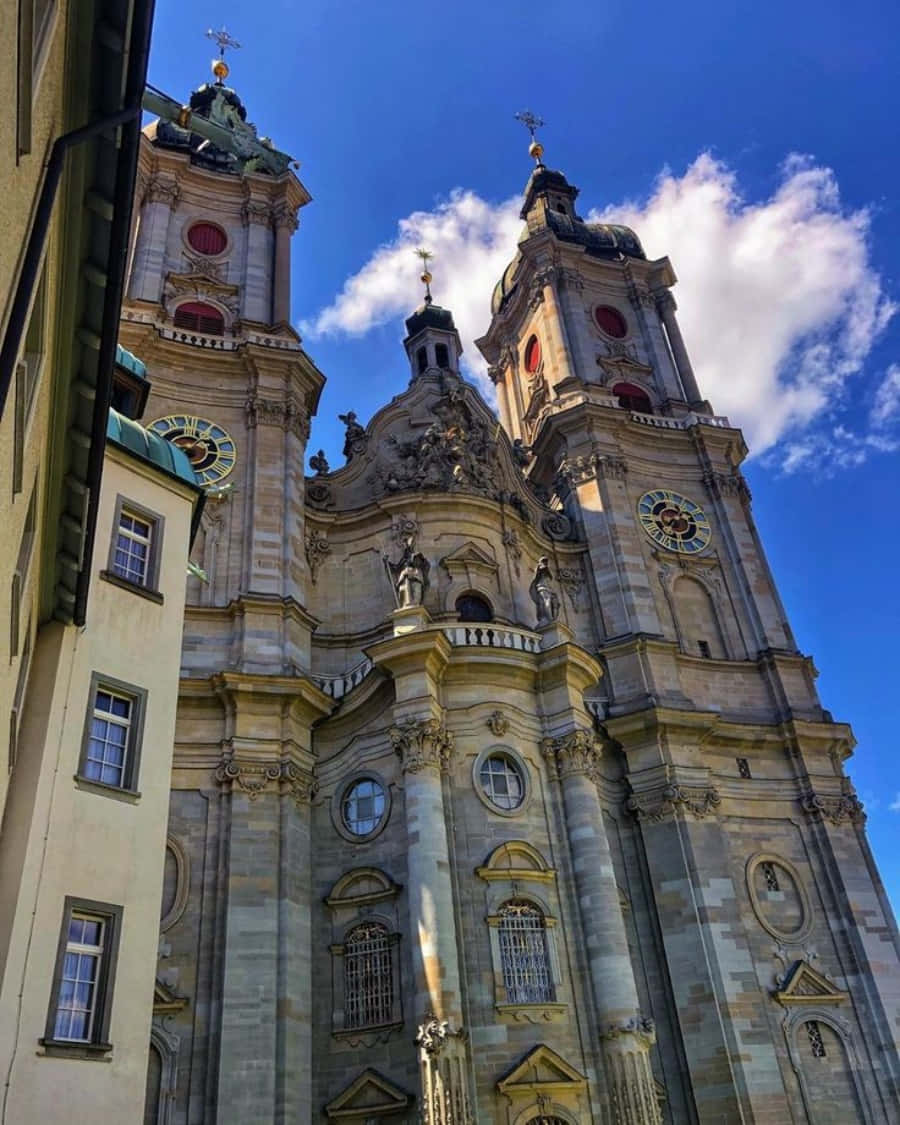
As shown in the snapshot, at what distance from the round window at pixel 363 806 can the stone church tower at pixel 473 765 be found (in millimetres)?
77

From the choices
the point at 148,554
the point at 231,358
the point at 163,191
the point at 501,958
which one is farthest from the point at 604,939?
the point at 163,191

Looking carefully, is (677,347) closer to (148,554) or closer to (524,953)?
(524,953)

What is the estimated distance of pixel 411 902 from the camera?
21.5 meters

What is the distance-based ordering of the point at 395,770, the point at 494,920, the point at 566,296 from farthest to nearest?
the point at 566,296 < the point at 395,770 < the point at 494,920

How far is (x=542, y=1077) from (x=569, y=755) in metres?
7.22

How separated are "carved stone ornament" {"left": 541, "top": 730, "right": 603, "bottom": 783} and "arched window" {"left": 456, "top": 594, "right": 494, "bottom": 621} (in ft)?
16.5

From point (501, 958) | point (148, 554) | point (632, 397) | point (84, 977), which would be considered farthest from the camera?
point (632, 397)

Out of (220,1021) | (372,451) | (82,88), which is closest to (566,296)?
(372,451)

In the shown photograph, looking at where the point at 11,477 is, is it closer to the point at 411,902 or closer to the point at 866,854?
the point at 411,902

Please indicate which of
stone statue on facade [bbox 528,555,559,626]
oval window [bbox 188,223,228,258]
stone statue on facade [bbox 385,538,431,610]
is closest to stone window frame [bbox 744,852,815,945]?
stone statue on facade [bbox 528,555,559,626]

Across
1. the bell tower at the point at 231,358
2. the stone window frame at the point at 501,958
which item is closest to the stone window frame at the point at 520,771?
the stone window frame at the point at 501,958

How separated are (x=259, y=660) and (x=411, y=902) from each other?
772cm

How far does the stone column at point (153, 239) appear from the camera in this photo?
33.5 m

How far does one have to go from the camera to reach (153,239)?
1377 inches
